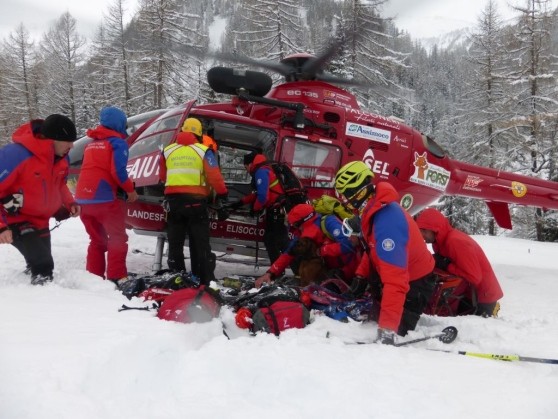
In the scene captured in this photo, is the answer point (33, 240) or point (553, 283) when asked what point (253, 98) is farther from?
point (553, 283)

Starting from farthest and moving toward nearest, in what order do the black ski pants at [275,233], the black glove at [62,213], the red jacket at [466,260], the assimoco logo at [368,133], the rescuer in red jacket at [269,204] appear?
the assimoco logo at [368,133] < the black ski pants at [275,233] < the rescuer in red jacket at [269,204] < the black glove at [62,213] < the red jacket at [466,260]

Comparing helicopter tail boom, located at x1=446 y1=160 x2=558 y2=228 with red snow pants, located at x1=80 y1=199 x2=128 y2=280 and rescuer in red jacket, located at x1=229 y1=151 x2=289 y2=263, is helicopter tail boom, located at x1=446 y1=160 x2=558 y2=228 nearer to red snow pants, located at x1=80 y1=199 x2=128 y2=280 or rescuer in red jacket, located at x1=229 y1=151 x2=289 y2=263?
rescuer in red jacket, located at x1=229 y1=151 x2=289 y2=263

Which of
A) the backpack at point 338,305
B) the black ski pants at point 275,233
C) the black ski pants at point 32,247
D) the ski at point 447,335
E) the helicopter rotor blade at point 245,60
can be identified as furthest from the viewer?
the helicopter rotor blade at point 245,60

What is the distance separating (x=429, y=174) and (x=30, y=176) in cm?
587

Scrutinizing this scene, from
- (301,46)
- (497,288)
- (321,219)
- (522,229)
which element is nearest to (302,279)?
(321,219)

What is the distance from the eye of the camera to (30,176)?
3990 millimetres

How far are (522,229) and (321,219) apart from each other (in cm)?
2156

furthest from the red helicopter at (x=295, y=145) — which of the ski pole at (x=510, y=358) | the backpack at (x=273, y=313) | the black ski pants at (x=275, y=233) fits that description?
the ski pole at (x=510, y=358)

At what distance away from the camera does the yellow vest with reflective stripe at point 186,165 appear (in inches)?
200

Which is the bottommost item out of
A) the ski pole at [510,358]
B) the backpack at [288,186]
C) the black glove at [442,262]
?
the ski pole at [510,358]

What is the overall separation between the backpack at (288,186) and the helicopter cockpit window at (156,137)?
1276 mm

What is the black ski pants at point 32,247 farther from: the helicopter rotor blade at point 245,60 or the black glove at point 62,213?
the helicopter rotor blade at point 245,60

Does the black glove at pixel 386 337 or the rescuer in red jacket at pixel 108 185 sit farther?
the rescuer in red jacket at pixel 108 185

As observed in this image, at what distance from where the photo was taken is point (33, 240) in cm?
403
